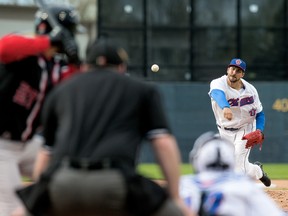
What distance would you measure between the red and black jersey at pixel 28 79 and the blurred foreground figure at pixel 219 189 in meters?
1.45

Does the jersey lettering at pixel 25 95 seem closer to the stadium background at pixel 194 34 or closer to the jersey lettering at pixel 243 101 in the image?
the jersey lettering at pixel 243 101

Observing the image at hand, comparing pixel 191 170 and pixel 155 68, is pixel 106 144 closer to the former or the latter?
pixel 191 170

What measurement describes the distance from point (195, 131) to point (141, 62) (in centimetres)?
290

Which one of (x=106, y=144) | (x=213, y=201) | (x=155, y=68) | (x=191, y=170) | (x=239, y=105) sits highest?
(x=106, y=144)

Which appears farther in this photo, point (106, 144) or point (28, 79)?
point (28, 79)

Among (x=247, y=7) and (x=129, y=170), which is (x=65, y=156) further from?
(x=247, y=7)

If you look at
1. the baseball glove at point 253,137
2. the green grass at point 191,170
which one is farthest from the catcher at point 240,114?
the green grass at point 191,170

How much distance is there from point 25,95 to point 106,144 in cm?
166

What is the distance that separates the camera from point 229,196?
17.3 ft

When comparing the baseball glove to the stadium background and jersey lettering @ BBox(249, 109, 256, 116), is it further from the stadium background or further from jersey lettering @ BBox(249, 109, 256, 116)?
the stadium background

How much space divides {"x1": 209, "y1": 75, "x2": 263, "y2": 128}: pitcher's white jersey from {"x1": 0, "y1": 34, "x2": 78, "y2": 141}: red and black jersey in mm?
7306

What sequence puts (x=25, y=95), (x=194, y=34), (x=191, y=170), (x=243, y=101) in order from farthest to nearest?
1. (x=194, y=34)
2. (x=191, y=170)
3. (x=243, y=101)
4. (x=25, y=95)

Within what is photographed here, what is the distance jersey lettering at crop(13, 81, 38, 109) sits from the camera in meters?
6.54

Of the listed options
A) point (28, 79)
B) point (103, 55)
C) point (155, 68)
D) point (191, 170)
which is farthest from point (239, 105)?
point (155, 68)
